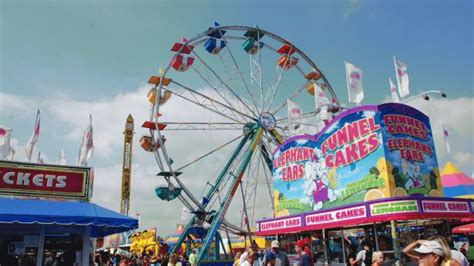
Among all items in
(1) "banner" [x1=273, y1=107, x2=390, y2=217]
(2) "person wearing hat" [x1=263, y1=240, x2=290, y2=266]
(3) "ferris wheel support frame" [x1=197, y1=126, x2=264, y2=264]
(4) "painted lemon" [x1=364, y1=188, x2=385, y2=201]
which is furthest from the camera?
(3) "ferris wheel support frame" [x1=197, y1=126, x2=264, y2=264]

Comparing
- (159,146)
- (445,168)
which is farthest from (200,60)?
(445,168)

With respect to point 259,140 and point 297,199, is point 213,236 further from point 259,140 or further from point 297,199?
point 297,199

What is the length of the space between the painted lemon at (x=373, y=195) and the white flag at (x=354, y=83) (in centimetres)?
411

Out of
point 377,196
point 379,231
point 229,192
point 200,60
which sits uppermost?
point 200,60

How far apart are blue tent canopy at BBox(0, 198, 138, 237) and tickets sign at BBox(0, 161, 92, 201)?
0.80 feet

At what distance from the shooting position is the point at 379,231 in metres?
14.6

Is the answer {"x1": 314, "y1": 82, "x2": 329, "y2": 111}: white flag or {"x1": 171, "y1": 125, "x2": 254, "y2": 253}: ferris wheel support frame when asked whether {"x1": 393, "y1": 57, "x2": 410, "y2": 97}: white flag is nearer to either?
{"x1": 314, "y1": 82, "x2": 329, "y2": 111}: white flag

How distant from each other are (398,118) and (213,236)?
13671 millimetres

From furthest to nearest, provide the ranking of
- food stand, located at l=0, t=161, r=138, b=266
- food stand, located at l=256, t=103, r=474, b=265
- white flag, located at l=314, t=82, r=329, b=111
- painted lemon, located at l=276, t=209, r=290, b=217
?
1. white flag, located at l=314, t=82, r=329, b=111
2. painted lemon, located at l=276, t=209, r=290, b=217
3. food stand, located at l=256, t=103, r=474, b=265
4. food stand, located at l=0, t=161, r=138, b=266

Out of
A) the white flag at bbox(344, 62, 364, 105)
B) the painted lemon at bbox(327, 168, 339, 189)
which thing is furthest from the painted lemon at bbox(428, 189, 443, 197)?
the white flag at bbox(344, 62, 364, 105)

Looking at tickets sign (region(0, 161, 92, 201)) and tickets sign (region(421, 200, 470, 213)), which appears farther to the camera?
tickets sign (region(421, 200, 470, 213))

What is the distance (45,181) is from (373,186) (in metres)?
9.89

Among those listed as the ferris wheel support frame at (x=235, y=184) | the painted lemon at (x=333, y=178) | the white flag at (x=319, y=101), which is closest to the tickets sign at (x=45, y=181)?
the painted lemon at (x=333, y=178)

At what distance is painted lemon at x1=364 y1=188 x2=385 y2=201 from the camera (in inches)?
507
